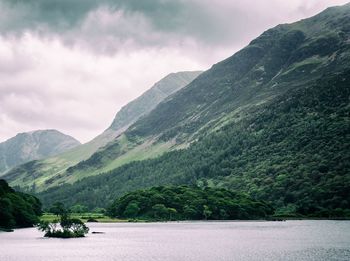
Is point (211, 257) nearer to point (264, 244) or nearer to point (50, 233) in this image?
point (264, 244)

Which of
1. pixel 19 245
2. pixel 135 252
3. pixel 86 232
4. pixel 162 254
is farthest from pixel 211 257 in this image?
pixel 86 232

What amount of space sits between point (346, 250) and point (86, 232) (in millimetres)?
105499

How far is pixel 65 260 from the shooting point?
107m

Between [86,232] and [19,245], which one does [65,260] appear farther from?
[86,232]

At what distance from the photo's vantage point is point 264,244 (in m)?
138

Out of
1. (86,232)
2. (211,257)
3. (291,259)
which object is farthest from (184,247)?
(86,232)

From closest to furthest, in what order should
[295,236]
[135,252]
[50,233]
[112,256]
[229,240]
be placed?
[112,256] < [135,252] < [229,240] < [295,236] < [50,233]

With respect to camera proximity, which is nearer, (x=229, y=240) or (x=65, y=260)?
(x=65, y=260)

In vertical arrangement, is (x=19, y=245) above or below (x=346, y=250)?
above

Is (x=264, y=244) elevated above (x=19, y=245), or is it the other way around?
(x=19, y=245)

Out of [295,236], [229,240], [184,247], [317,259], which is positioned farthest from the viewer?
[295,236]

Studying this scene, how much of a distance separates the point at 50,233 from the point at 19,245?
43603 mm

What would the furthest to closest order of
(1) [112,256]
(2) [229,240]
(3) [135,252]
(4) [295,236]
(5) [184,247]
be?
(4) [295,236] → (2) [229,240] → (5) [184,247] → (3) [135,252] → (1) [112,256]

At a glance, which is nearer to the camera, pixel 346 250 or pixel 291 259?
pixel 291 259
